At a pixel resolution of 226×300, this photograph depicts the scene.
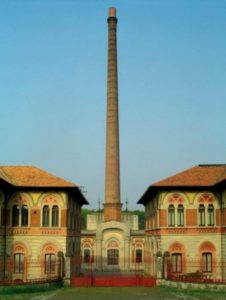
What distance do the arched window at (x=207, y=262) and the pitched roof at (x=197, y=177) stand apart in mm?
4972

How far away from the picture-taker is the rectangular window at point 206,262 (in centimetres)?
3409

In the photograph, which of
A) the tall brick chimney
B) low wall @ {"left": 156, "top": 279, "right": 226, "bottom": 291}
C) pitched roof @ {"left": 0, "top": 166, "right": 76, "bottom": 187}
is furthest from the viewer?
the tall brick chimney

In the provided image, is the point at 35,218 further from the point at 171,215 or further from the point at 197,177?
the point at 197,177

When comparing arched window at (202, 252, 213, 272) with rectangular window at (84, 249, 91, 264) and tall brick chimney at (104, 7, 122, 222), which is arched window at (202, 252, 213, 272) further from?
rectangular window at (84, 249, 91, 264)

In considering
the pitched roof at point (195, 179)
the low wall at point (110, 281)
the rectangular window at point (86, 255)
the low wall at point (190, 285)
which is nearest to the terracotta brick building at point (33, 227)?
the low wall at point (110, 281)

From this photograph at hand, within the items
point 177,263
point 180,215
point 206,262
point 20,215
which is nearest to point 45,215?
point 20,215

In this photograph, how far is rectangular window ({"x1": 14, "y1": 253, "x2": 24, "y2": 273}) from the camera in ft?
109

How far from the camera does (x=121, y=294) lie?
1106 inches

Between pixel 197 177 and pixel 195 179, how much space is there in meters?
0.51

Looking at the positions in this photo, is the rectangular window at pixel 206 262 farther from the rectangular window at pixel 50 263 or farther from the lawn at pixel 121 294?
the rectangular window at pixel 50 263

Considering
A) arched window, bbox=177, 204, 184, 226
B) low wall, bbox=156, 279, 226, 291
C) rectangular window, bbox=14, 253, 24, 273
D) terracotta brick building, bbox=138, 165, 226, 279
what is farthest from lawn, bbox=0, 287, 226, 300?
arched window, bbox=177, 204, 184, 226

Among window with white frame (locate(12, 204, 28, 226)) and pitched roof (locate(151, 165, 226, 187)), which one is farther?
pitched roof (locate(151, 165, 226, 187))

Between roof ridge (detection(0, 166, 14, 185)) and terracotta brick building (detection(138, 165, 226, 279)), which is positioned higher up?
roof ridge (detection(0, 166, 14, 185))

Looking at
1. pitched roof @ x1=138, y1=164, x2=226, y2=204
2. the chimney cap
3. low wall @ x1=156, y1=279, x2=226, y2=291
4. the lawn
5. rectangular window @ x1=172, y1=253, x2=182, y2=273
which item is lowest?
the lawn
